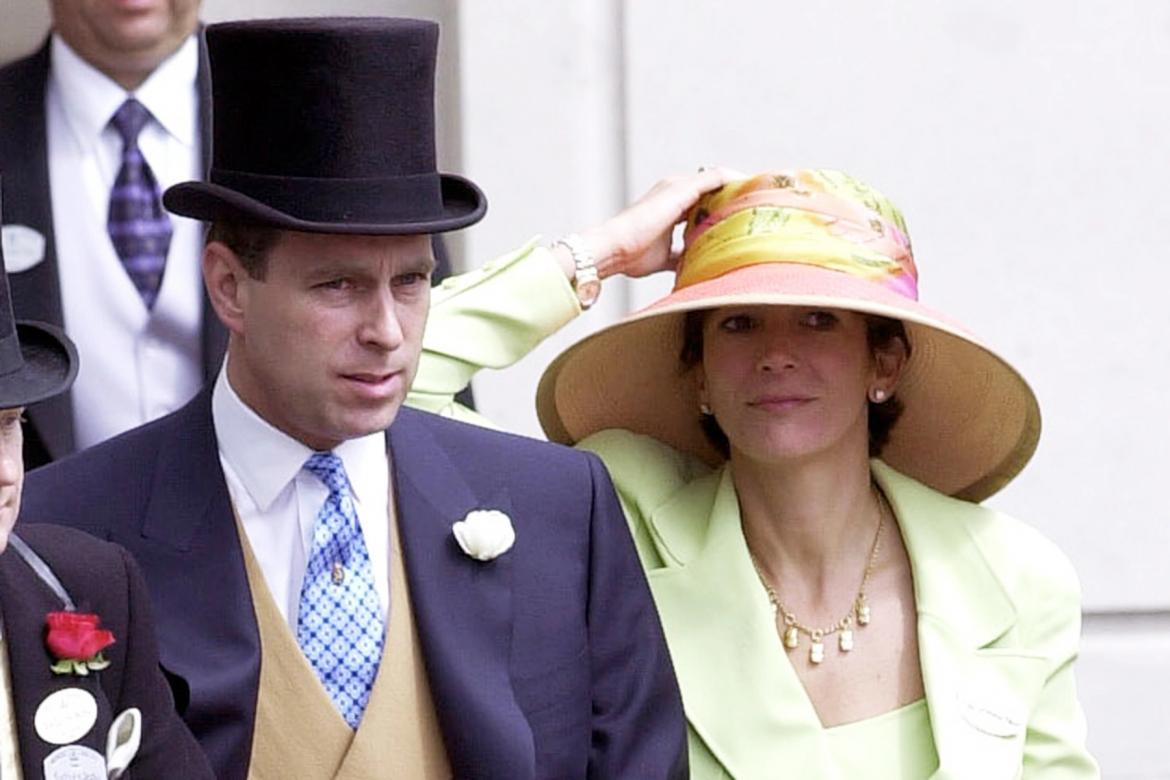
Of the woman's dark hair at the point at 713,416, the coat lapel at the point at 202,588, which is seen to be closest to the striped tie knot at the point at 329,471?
the coat lapel at the point at 202,588

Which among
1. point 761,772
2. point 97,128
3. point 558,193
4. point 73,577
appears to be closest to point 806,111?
point 558,193

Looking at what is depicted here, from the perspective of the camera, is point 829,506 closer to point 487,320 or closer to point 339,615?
point 487,320

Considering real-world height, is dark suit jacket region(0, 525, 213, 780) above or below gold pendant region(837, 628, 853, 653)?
above

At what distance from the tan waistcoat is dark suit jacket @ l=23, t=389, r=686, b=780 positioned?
30mm

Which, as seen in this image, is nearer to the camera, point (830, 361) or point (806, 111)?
point (830, 361)

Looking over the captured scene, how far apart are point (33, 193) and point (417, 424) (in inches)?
41.5

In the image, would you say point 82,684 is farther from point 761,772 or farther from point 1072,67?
point 1072,67

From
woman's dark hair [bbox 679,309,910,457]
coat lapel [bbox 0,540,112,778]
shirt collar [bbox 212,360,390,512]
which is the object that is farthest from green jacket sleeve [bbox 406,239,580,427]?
coat lapel [bbox 0,540,112,778]

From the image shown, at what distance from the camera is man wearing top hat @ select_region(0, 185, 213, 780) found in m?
2.98

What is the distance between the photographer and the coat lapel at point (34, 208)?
169 inches

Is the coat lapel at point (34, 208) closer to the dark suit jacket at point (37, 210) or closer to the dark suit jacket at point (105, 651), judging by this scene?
the dark suit jacket at point (37, 210)

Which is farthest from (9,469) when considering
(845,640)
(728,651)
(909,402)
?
(909,402)

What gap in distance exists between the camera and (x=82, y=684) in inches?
119

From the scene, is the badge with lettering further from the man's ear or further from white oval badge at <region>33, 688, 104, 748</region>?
the man's ear
